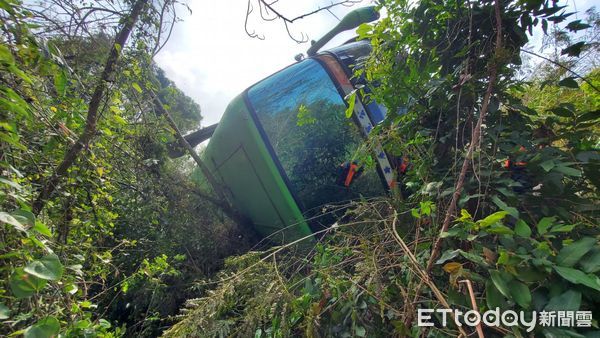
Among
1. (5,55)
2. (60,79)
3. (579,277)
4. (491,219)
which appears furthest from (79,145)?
(579,277)

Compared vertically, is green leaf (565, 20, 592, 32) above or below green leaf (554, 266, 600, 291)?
above

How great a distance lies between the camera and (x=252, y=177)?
3061mm

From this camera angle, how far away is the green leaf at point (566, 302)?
60cm

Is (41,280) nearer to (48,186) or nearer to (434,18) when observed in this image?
(48,186)

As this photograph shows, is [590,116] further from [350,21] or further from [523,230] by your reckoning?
[350,21]

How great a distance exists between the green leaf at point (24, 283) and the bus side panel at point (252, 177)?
6.04 feet

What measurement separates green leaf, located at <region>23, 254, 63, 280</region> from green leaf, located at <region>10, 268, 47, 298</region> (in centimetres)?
2

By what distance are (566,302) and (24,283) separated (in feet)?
3.87

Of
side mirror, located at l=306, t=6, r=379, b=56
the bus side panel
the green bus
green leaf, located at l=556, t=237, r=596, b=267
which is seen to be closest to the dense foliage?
green leaf, located at l=556, t=237, r=596, b=267

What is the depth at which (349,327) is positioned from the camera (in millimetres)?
1016

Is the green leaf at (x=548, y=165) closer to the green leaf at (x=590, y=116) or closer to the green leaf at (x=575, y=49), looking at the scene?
the green leaf at (x=590, y=116)

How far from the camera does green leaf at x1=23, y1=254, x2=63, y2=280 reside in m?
0.65

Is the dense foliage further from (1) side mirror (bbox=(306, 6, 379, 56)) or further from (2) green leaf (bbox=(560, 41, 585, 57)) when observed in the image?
(1) side mirror (bbox=(306, 6, 379, 56))

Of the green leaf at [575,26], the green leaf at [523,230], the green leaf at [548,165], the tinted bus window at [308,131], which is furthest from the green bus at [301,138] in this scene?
the green leaf at [523,230]
